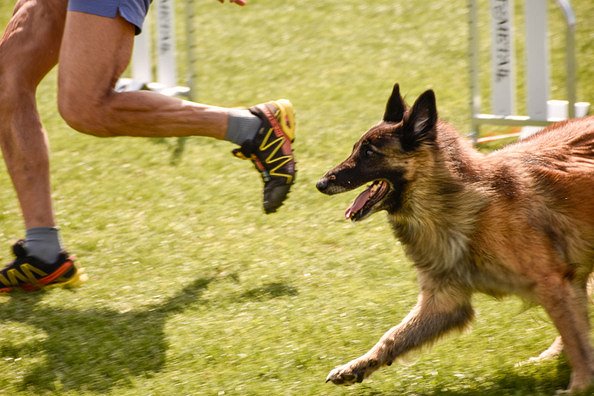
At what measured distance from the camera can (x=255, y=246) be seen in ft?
19.5

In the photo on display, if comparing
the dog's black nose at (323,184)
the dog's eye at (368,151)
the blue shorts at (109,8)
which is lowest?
the dog's black nose at (323,184)

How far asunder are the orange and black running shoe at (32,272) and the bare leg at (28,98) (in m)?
0.17

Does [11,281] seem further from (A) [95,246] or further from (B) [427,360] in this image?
(B) [427,360]

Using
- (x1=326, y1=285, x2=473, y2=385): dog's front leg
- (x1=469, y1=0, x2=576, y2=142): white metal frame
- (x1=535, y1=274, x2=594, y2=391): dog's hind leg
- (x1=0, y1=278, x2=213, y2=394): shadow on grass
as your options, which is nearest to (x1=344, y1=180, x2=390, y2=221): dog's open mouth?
(x1=326, y1=285, x2=473, y2=385): dog's front leg

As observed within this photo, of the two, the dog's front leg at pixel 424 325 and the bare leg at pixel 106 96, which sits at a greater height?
the bare leg at pixel 106 96

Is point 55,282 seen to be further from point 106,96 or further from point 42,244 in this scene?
point 106,96

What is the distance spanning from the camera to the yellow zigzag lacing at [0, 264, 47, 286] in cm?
537

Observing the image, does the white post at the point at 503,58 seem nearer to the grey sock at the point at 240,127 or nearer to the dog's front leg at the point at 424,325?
the grey sock at the point at 240,127

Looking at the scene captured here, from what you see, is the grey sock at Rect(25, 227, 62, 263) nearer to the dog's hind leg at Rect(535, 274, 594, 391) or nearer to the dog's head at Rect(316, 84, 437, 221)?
the dog's head at Rect(316, 84, 437, 221)

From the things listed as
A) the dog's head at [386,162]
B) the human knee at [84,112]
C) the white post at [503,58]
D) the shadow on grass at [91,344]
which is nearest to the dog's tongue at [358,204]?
the dog's head at [386,162]

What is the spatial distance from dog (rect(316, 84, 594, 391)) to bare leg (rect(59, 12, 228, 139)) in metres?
1.27

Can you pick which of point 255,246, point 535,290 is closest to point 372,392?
point 535,290

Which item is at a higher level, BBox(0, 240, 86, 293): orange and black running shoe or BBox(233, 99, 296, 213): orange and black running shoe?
BBox(233, 99, 296, 213): orange and black running shoe

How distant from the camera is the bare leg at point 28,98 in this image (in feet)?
17.6
